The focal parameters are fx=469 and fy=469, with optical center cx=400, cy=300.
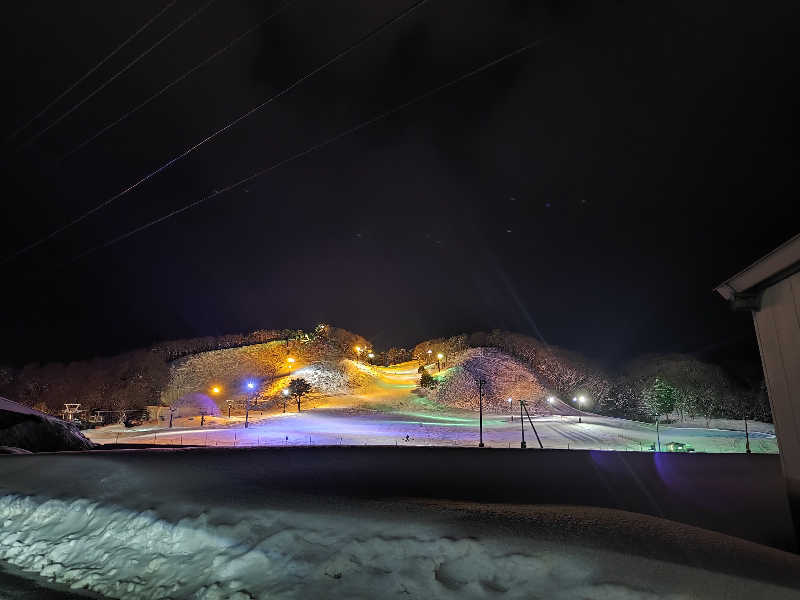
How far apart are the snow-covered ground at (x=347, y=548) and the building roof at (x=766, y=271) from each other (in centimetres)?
452

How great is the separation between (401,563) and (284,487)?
3.85 meters

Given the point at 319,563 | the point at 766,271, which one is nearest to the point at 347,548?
the point at 319,563

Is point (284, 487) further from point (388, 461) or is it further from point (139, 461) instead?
point (139, 461)

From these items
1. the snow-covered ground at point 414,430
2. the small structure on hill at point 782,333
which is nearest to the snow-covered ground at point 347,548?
the small structure on hill at point 782,333

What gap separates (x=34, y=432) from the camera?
2388 centimetres

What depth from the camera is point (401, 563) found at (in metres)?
5.61

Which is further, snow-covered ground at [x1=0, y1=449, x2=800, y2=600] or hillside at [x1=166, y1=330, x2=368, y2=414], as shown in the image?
hillside at [x1=166, y1=330, x2=368, y2=414]

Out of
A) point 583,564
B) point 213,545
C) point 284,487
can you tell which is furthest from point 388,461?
point 583,564

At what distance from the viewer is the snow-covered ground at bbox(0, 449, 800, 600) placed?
187 inches

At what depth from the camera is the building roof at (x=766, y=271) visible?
7.42 metres

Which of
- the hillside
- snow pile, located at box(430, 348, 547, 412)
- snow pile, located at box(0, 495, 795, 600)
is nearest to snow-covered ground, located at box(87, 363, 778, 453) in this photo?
snow pile, located at box(430, 348, 547, 412)

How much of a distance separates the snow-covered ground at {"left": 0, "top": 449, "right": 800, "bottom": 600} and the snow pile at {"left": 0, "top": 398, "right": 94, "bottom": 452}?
17.0 meters

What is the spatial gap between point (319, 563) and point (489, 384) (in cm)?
7680

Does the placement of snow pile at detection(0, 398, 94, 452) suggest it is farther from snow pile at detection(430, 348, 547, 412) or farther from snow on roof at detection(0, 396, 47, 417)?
snow pile at detection(430, 348, 547, 412)
